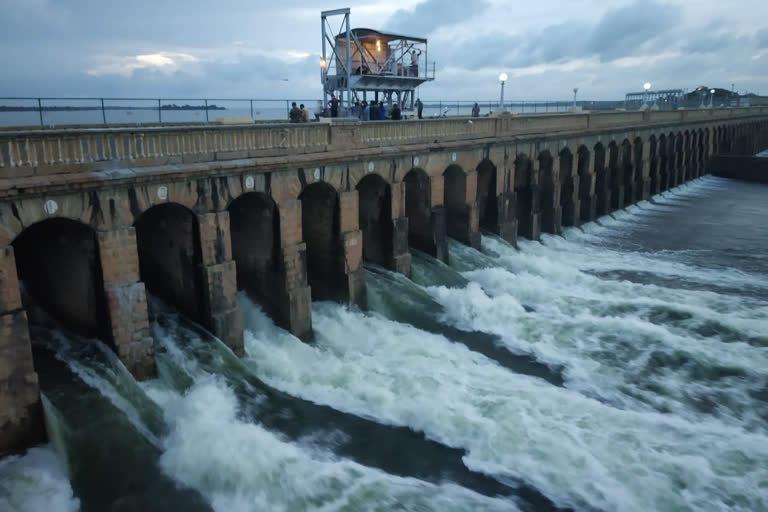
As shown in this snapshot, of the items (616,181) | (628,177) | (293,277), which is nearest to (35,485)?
(293,277)

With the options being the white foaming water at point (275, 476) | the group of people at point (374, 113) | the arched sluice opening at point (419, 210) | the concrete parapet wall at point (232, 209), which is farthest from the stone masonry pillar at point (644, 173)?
the white foaming water at point (275, 476)

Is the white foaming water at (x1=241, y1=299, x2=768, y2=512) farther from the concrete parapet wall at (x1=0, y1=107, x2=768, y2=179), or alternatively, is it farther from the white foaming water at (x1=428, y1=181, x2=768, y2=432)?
the concrete parapet wall at (x1=0, y1=107, x2=768, y2=179)

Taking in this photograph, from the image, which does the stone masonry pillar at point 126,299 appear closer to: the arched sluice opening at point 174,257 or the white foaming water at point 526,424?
the arched sluice opening at point 174,257

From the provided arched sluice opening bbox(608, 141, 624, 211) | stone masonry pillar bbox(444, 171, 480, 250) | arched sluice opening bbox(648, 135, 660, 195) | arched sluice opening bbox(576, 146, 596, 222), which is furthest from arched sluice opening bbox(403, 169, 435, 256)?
arched sluice opening bbox(648, 135, 660, 195)

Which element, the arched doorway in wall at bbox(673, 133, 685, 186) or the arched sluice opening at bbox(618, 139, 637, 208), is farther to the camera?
the arched doorway in wall at bbox(673, 133, 685, 186)

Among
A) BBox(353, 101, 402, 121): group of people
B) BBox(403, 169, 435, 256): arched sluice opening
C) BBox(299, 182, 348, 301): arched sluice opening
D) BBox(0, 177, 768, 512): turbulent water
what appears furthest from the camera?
BBox(353, 101, 402, 121): group of people

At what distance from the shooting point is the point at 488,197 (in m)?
32.8

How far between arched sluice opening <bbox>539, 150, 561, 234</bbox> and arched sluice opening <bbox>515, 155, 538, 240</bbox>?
1.39m

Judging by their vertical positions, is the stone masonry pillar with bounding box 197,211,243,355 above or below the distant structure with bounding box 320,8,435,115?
below

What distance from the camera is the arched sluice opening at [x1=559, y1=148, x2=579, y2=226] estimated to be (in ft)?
129

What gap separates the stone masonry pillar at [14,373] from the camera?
13133 mm

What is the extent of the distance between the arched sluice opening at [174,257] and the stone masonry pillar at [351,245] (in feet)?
19.0

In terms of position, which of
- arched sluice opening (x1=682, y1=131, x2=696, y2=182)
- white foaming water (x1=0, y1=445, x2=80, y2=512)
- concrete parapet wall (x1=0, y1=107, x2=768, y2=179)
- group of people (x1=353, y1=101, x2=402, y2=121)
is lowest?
white foaming water (x1=0, y1=445, x2=80, y2=512)

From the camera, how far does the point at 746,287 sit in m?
26.7
